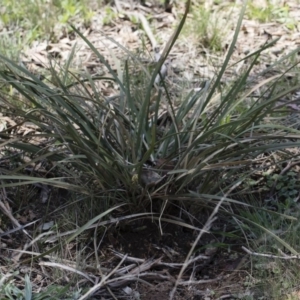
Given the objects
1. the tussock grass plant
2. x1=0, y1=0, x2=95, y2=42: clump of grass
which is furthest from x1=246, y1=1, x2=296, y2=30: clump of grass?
the tussock grass plant

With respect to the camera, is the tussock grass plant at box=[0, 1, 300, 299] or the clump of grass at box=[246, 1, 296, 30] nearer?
the tussock grass plant at box=[0, 1, 300, 299]

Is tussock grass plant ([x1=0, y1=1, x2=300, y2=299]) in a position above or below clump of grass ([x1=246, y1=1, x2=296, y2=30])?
above

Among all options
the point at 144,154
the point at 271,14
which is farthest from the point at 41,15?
the point at 144,154

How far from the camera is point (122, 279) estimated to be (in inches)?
102

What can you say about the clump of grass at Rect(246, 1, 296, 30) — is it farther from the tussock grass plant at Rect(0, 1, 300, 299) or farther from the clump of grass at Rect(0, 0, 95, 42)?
the tussock grass plant at Rect(0, 1, 300, 299)

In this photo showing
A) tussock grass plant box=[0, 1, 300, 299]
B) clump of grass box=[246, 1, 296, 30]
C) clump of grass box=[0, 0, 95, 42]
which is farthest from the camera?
clump of grass box=[246, 1, 296, 30]

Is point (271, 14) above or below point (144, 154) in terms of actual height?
below

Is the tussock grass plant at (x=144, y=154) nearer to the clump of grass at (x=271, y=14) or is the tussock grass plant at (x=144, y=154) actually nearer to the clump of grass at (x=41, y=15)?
the clump of grass at (x=41, y=15)

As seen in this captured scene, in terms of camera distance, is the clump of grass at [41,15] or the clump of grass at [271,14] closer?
the clump of grass at [41,15]

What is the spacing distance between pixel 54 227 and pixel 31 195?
321 millimetres

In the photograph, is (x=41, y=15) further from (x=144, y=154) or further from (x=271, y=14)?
(x=144, y=154)

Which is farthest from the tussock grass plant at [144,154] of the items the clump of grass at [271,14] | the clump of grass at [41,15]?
the clump of grass at [271,14]

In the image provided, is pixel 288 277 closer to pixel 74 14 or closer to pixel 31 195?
pixel 31 195

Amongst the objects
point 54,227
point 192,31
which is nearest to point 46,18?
point 192,31
